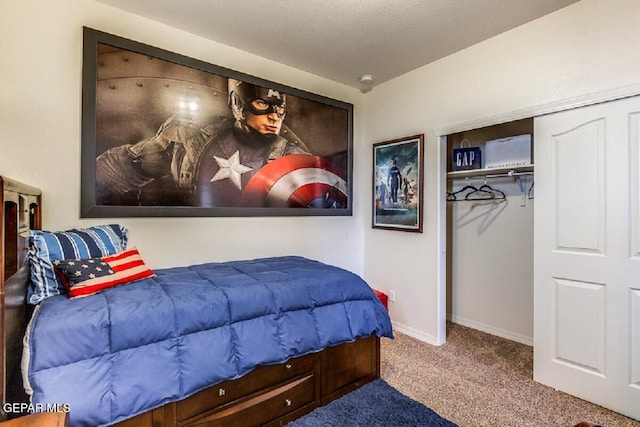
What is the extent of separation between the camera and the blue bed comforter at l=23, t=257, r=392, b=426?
4.08 feet

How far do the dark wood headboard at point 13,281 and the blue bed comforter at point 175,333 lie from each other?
0.10 m

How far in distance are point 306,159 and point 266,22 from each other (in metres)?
1.25

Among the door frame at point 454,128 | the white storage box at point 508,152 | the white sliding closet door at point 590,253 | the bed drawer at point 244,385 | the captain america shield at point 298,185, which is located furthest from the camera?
the captain america shield at point 298,185

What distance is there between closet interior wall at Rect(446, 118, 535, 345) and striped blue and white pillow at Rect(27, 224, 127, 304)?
3.00 metres

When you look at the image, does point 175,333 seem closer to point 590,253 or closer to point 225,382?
point 225,382

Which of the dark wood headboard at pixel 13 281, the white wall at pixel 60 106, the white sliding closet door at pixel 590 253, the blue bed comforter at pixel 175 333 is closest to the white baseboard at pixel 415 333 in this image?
the white sliding closet door at pixel 590 253

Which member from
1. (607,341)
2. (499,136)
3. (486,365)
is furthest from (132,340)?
(499,136)

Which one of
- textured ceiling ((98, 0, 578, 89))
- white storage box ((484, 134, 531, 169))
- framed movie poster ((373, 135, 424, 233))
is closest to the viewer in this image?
textured ceiling ((98, 0, 578, 89))

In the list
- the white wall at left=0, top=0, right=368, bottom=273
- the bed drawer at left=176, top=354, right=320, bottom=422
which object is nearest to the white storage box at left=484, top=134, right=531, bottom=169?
the bed drawer at left=176, top=354, right=320, bottom=422

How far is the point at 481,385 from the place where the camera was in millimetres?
2252

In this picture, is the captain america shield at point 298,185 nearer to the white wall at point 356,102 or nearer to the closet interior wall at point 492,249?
the white wall at point 356,102

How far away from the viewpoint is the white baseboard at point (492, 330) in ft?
9.88

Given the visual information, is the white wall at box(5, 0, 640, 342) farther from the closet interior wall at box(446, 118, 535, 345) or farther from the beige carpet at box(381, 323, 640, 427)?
the closet interior wall at box(446, 118, 535, 345)

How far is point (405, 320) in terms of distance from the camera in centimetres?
328
